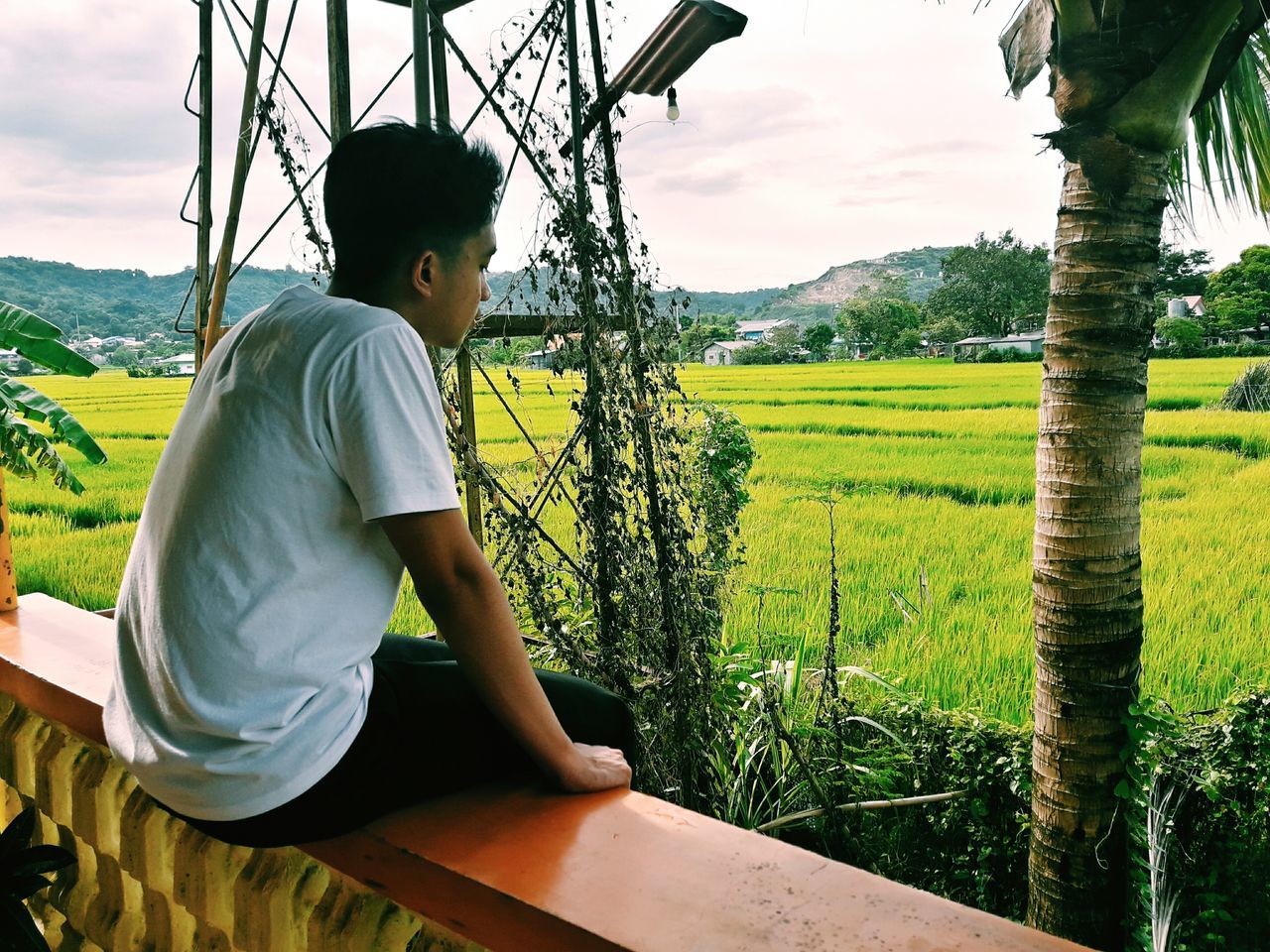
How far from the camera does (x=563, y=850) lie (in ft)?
2.66

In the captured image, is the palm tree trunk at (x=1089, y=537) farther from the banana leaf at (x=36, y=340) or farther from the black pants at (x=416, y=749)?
the banana leaf at (x=36, y=340)

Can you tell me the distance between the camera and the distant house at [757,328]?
347 cm

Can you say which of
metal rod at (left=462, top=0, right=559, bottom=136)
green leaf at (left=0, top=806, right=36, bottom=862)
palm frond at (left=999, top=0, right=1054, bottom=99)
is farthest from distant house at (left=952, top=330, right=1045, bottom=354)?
green leaf at (left=0, top=806, right=36, bottom=862)

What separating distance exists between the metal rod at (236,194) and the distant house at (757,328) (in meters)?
1.76

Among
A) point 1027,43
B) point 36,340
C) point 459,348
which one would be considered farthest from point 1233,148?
point 36,340

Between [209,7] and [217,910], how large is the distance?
2.74 meters

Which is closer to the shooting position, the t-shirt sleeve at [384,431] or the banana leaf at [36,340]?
the t-shirt sleeve at [384,431]

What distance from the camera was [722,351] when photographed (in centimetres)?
313

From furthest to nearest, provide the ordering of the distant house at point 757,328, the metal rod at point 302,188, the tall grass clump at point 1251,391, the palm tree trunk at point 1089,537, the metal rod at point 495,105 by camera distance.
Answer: the tall grass clump at point 1251,391, the distant house at point 757,328, the metal rod at point 302,188, the metal rod at point 495,105, the palm tree trunk at point 1089,537

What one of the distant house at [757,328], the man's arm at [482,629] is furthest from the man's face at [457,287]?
the distant house at [757,328]

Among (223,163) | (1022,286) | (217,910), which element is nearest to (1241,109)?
(1022,286)

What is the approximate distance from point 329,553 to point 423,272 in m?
0.31

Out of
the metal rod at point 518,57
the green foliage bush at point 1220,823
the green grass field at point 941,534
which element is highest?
the metal rod at point 518,57

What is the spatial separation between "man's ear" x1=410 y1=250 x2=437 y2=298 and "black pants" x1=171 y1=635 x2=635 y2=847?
1.37 feet
